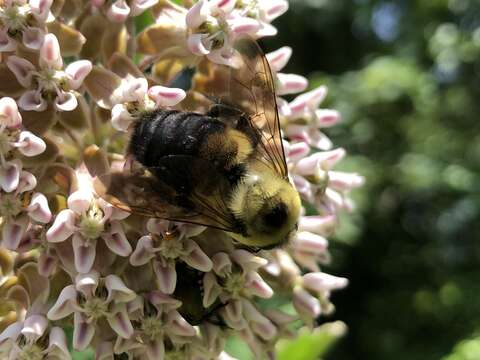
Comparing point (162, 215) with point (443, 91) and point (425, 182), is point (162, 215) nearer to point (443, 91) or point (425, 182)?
point (425, 182)

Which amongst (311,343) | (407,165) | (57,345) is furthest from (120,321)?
(407,165)

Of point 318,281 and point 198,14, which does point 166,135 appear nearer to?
point 198,14

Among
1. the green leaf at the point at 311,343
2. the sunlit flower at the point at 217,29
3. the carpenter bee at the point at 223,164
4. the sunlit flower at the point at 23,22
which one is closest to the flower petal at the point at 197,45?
the sunlit flower at the point at 217,29

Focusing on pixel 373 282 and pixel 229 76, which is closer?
pixel 229 76

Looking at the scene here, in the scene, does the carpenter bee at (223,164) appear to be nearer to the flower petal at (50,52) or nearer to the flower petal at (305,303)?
the flower petal at (50,52)

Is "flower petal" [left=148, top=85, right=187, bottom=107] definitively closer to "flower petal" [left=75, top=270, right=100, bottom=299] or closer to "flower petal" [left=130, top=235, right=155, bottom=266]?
"flower petal" [left=130, top=235, right=155, bottom=266]

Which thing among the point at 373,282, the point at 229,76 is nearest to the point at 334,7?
the point at 373,282
